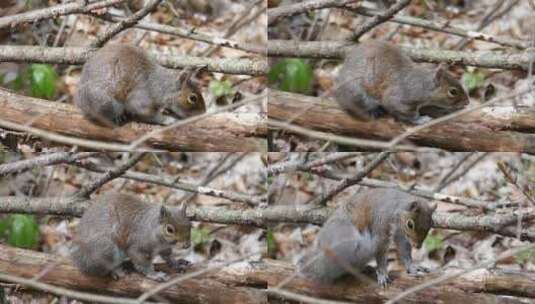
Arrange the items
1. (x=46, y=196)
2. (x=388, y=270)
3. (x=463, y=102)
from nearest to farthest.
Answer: (x=463, y=102), (x=388, y=270), (x=46, y=196)

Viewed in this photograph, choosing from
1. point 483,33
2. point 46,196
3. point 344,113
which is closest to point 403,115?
point 344,113

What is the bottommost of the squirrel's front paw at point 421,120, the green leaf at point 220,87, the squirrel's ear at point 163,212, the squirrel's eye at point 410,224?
the squirrel's eye at point 410,224

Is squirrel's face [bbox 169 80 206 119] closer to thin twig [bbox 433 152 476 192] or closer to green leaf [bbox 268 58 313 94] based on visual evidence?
green leaf [bbox 268 58 313 94]

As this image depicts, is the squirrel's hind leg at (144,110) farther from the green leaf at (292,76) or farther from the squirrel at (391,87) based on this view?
the squirrel at (391,87)

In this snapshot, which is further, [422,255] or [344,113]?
[422,255]

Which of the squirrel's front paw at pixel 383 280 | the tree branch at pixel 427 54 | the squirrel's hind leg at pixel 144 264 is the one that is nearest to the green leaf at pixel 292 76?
the tree branch at pixel 427 54

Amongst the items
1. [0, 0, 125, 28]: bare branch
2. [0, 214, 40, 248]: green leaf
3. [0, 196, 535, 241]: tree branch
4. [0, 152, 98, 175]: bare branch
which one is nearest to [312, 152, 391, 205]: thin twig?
[0, 196, 535, 241]: tree branch

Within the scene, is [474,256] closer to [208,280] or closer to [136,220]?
[208,280]
